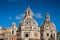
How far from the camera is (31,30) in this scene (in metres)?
64.7

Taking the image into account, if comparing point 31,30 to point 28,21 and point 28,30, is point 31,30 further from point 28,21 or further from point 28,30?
point 28,21

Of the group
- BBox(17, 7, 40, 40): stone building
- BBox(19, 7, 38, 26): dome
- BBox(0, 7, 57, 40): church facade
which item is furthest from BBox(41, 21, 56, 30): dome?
BBox(19, 7, 38, 26): dome

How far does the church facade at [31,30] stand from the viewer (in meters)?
64.6

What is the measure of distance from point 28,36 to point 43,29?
20.3ft

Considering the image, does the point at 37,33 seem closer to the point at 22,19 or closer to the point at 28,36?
the point at 28,36

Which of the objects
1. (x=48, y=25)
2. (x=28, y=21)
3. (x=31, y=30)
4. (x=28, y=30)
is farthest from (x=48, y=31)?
(x=28, y=21)

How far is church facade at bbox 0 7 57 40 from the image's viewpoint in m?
64.6

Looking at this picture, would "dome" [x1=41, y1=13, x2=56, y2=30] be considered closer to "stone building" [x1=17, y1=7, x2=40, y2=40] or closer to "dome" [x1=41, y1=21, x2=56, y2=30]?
"dome" [x1=41, y1=21, x2=56, y2=30]

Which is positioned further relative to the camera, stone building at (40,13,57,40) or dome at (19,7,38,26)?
stone building at (40,13,57,40)

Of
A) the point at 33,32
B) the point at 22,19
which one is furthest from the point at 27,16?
the point at 33,32

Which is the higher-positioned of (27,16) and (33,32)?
(27,16)

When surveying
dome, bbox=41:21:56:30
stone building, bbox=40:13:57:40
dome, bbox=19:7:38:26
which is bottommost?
stone building, bbox=40:13:57:40

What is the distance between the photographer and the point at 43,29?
6638 centimetres

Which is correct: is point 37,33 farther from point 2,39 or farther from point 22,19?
point 2,39
